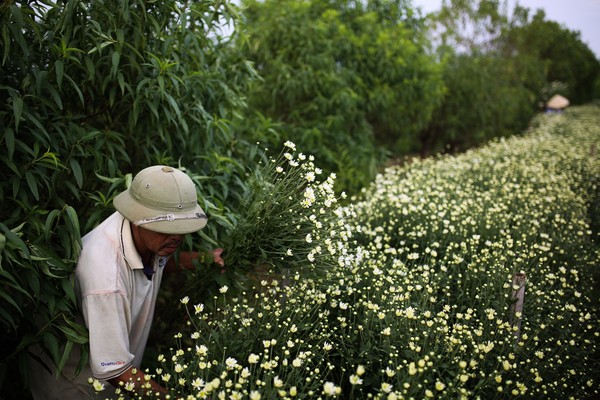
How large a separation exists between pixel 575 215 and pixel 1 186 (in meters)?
5.79

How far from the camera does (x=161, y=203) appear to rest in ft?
8.70

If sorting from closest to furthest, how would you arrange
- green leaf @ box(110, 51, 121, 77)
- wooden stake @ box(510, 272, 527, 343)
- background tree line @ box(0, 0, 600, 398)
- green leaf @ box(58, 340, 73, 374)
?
1. green leaf @ box(58, 340, 73, 374)
2. background tree line @ box(0, 0, 600, 398)
3. green leaf @ box(110, 51, 121, 77)
4. wooden stake @ box(510, 272, 527, 343)

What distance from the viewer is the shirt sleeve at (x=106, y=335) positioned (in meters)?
2.47

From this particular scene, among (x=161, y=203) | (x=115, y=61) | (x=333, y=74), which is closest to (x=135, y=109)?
(x=115, y=61)

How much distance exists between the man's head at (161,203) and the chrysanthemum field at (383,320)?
45 centimetres

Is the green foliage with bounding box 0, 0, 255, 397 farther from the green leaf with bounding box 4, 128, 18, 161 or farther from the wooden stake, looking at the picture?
the wooden stake

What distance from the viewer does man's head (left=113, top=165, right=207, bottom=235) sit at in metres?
2.62

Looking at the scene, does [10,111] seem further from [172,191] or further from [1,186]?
[172,191]

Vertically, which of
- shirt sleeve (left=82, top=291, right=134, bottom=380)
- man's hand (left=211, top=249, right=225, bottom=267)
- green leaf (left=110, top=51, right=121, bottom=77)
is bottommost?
shirt sleeve (left=82, top=291, right=134, bottom=380)

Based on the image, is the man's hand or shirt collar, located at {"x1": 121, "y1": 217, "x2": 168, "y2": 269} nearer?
shirt collar, located at {"x1": 121, "y1": 217, "x2": 168, "y2": 269}

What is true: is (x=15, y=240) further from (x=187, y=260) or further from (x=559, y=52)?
(x=559, y=52)

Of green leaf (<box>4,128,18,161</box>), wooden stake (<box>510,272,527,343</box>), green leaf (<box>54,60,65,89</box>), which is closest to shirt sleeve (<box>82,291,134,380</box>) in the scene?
green leaf (<box>4,128,18,161</box>)

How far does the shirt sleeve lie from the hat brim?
1.27 ft

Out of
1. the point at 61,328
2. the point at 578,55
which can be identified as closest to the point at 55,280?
the point at 61,328
